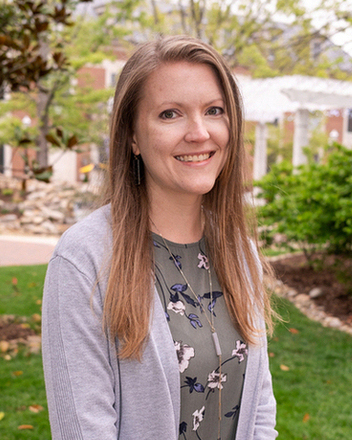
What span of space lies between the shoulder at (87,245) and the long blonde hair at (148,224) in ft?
0.12

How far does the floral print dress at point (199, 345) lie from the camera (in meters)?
1.59

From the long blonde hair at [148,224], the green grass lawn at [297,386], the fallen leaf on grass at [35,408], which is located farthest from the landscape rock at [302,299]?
the long blonde hair at [148,224]

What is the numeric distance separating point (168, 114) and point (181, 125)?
0.06 m

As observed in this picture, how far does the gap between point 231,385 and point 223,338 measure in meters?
0.17

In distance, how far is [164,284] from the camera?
1.66 m

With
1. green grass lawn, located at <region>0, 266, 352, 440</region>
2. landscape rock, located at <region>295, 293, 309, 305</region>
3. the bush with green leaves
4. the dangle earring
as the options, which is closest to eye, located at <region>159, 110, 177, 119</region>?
the dangle earring

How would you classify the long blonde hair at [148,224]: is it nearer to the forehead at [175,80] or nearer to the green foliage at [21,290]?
the forehead at [175,80]

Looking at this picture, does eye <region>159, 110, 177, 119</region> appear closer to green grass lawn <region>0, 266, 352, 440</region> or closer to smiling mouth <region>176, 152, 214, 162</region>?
smiling mouth <region>176, 152, 214, 162</region>

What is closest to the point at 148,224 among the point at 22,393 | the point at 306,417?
the point at 306,417

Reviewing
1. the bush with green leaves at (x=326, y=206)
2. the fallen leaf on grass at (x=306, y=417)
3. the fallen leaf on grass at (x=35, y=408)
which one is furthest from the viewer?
the bush with green leaves at (x=326, y=206)

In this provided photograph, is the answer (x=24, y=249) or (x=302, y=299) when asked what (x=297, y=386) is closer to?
(x=302, y=299)

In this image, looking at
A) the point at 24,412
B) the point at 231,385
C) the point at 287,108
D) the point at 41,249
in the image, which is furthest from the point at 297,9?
the point at 231,385

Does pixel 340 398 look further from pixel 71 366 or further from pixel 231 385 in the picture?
pixel 71 366

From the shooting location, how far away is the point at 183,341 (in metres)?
1.58
